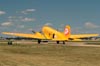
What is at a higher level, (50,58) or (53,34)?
(53,34)

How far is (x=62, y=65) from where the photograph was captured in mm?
30078

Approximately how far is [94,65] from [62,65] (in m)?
3.32

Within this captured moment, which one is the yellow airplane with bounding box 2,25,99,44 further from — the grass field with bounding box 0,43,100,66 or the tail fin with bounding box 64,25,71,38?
the grass field with bounding box 0,43,100,66

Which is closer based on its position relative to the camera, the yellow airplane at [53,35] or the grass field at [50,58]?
the grass field at [50,58]

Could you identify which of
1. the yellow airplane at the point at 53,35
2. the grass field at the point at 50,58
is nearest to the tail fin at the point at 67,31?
the yellow airplane at the point at 53,35

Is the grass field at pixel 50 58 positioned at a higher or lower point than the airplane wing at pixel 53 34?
lower

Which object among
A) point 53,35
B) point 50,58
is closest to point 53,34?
point 53,35

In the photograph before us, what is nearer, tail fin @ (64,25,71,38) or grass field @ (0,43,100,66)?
grass field @ (0,43,100,66)

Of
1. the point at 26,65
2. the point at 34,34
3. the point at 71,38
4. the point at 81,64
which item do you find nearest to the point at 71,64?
the point at 81,64

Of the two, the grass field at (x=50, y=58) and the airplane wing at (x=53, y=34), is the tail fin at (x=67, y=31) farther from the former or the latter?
the grass field at (x=50, y=58)

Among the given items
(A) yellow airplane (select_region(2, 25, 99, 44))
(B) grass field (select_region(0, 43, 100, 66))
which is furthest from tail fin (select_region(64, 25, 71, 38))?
(B) grass field (select_region(0, 43, 100, 66))

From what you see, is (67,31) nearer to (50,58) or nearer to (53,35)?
(53,35)

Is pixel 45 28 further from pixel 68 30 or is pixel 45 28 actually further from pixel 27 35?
pixel 68 30

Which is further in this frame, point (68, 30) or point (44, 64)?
point (68, 30)
